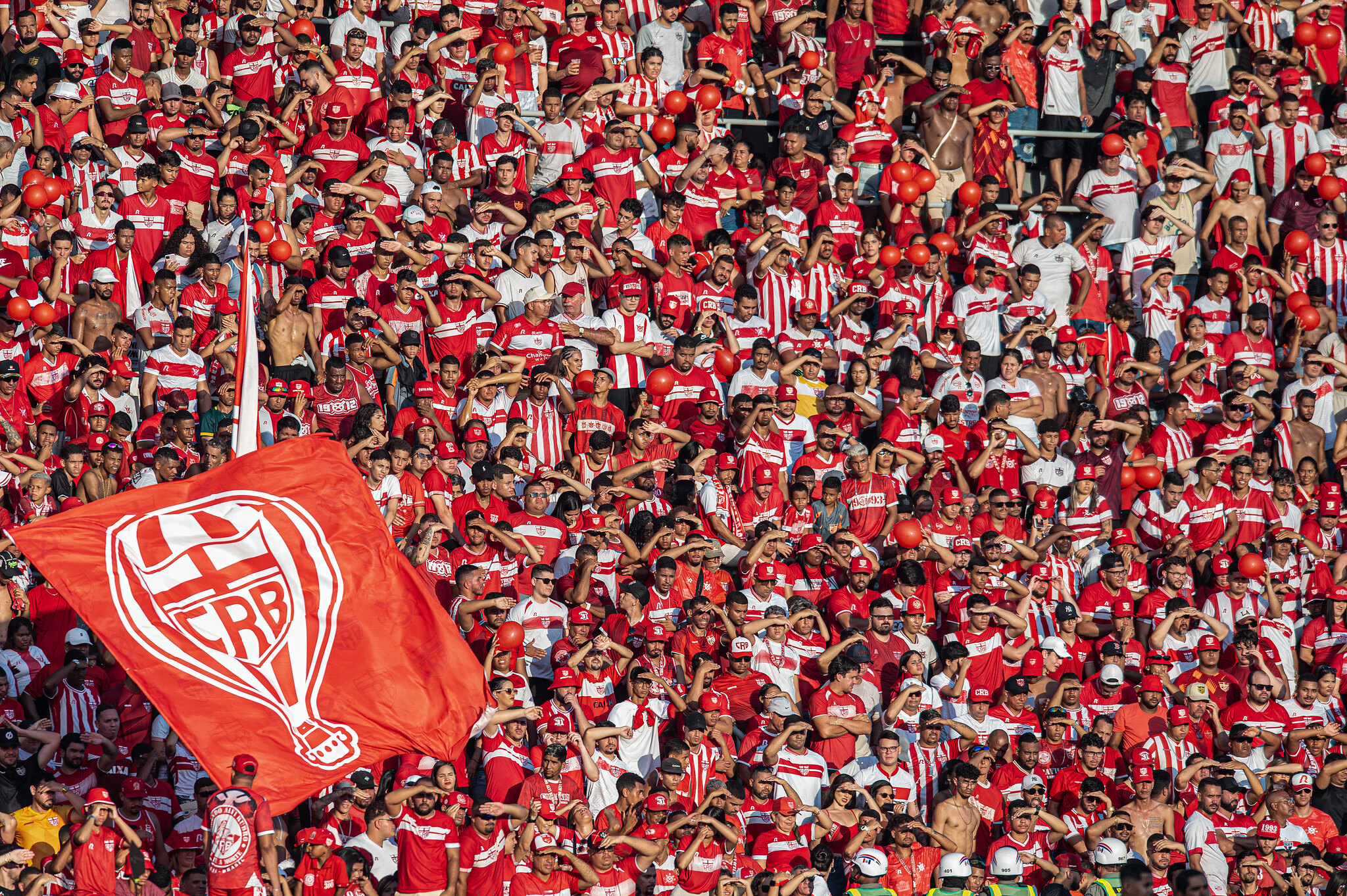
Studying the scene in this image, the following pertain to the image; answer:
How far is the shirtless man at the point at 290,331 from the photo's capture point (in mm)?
15578

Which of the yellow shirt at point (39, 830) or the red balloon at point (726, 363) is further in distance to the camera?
the red balloon at point (726, 363)

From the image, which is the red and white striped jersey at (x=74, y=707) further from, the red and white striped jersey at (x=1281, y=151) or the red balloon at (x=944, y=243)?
the red and white striped jersey at (x=1281, y=151)

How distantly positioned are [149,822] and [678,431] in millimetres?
4904

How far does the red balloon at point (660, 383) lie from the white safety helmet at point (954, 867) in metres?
4.39

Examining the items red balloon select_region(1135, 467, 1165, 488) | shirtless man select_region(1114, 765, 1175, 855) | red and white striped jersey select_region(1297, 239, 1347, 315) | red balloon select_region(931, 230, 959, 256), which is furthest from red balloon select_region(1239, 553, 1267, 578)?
red balloon select_region(931, 230, 959, 256)

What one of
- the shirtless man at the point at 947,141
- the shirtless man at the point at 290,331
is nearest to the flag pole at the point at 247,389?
the shirtless man at the point at 290,331

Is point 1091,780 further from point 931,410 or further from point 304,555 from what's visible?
point 304,555

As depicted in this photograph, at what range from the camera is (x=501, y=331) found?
Answer: 52.8 feet

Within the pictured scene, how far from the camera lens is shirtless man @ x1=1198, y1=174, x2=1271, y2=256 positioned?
716 inches

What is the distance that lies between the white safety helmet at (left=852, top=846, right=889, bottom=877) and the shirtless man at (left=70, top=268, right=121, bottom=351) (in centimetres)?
660

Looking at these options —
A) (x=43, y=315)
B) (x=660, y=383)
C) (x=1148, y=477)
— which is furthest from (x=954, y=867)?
(x=43, y=315)

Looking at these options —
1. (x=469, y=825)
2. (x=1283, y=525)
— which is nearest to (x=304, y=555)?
(x=469, y=825)

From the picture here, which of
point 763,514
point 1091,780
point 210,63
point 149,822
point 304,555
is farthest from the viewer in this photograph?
point 210,63

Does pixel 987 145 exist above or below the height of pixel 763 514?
above
